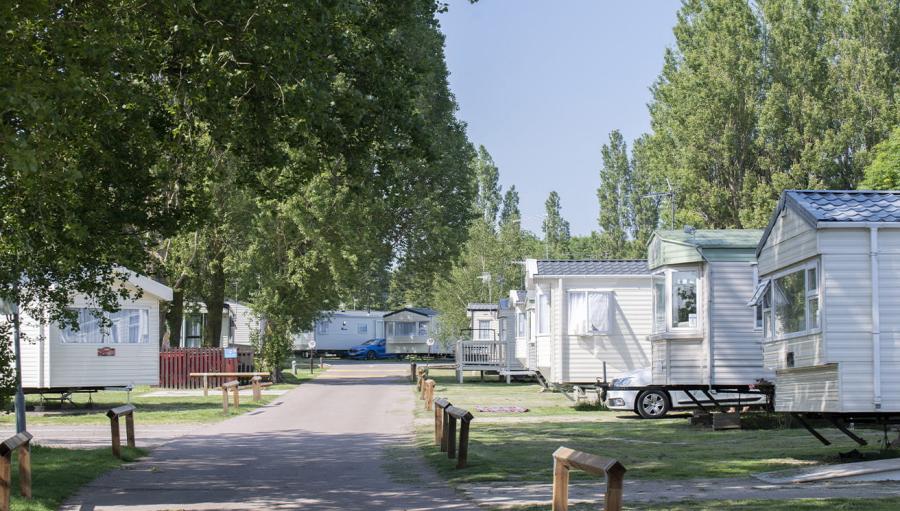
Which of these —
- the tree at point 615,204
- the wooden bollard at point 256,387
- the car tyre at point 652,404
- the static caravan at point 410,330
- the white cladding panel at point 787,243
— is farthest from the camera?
the static caravan at point 410,330

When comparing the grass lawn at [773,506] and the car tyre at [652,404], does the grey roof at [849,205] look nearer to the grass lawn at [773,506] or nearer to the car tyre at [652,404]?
the grass lawn at [773,506]

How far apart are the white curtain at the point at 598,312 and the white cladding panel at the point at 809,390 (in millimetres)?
15154

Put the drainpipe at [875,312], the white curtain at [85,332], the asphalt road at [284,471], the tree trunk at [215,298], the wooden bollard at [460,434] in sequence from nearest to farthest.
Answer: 1. the asphalt road at [284,471]
2. the drainpipe at [875,312]
3. the wooden bollard at [460,434]
4. the white curtain at [85,332]
5. the tree trunk at [215,298]

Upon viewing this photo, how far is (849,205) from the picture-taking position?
15.0 m

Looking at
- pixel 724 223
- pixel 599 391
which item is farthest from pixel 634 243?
pixel 599 391

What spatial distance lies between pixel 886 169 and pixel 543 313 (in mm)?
14256

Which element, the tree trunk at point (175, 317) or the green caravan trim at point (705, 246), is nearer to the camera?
the green caravan trim at point (705, 246)

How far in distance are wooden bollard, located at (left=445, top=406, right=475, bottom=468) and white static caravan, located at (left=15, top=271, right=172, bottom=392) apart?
50.0ft

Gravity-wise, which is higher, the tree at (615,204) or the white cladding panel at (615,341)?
the tree at (615,204)

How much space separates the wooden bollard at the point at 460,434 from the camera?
14.9 m

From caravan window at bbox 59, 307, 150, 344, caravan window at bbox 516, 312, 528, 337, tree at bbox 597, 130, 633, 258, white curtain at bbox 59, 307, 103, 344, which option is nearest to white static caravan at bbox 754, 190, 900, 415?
caravan window at bbox 59, 307, 150, 344

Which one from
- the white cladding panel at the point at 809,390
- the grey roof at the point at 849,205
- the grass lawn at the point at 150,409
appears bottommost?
the grass lawn at the point at 150,409

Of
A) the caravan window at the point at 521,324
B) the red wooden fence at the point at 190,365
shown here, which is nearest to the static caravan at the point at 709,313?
the caravan window at the point at 521,324

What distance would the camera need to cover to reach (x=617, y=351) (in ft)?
104
